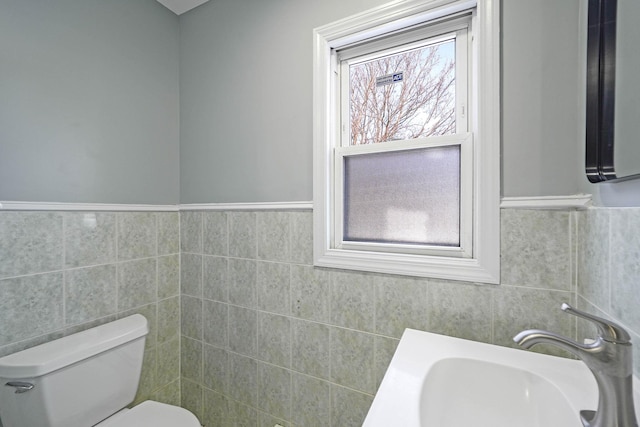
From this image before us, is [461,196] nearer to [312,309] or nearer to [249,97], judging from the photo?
[312,309]

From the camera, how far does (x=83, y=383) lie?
1030mm

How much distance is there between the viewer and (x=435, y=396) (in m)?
0.65

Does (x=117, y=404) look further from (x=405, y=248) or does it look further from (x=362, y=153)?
(x=362, y=153)

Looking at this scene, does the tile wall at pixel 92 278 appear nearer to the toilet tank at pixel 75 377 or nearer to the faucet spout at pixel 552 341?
the toilet tank at pixel 75 377

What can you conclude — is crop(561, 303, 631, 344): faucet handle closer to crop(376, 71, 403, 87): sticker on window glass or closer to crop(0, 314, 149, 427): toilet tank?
crop(376, 71, 403, 87): sticker on window glass

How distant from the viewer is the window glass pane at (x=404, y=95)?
3.56 ft

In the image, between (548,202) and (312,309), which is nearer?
(548,202)

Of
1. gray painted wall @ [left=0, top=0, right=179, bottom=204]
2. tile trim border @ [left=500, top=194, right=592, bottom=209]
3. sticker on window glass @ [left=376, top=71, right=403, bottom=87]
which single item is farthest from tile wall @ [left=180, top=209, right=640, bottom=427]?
sticker on window glass @ [left=376, top=71, right=403, bottom=87]

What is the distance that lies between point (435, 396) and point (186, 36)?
6.76 ft

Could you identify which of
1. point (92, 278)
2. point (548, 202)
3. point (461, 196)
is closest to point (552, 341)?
point (548, 202)

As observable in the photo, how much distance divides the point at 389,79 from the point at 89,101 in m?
1.37

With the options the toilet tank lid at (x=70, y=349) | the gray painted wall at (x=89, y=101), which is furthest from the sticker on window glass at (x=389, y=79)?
the toilet tank lid at (x=70, y=349)

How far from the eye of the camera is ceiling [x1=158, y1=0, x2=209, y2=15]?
1.52 metres

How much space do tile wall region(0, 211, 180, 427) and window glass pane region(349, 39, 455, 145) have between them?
1.21m
